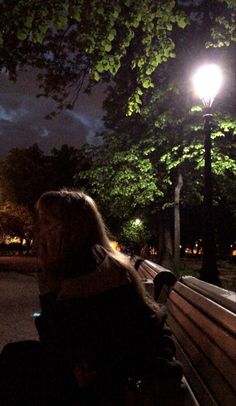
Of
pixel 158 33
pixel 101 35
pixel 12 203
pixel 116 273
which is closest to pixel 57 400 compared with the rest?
pixel 116 273

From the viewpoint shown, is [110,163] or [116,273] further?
[110,163]

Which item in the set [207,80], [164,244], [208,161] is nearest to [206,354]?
[208,161]

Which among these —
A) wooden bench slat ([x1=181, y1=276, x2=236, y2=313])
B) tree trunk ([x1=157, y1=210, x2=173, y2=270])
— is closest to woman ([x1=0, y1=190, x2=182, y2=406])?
wooden bench slat ([x1=181, y1=276, x2=236, y2=313])

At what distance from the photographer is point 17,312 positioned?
40.0 feet

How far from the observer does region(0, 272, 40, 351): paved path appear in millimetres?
8945

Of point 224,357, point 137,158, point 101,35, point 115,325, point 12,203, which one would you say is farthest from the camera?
point 12,203

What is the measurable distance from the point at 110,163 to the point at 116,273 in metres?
18.1

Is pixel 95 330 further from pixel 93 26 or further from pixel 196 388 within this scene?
pixel 93 26

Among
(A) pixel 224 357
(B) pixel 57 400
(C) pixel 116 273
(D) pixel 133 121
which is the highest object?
(D) pixel 133 121

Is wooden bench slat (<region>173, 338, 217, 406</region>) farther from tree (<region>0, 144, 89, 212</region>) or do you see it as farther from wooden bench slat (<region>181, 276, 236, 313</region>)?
tree (<region>0, 144, 89, 212</region>)

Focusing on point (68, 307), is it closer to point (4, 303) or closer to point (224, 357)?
point (224, 357)

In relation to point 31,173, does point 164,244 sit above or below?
below

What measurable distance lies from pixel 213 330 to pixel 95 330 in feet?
2.98

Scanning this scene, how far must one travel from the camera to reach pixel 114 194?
68.9 feet
